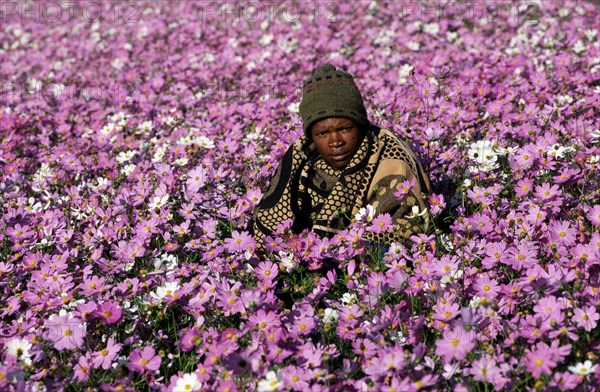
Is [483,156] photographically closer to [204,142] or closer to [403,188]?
[403,188]

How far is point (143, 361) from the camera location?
299 cm

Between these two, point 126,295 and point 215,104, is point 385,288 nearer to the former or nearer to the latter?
point 126,295

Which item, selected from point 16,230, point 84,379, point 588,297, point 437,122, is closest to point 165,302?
point 84,379

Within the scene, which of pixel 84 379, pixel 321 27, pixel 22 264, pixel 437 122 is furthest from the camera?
pixel 321 27

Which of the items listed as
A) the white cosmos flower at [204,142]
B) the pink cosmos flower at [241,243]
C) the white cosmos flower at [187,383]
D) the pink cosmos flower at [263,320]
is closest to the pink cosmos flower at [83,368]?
the white cosmos flower at [187,383]

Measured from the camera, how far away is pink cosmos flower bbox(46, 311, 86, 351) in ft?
9.94

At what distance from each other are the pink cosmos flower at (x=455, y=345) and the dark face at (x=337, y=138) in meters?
1.44

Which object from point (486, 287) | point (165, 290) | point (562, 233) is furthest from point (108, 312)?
point (562, 233)

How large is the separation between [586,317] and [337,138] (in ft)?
5.67

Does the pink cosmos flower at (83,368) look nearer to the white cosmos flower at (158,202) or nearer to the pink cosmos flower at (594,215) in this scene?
the white cosmos flower at (158,202)

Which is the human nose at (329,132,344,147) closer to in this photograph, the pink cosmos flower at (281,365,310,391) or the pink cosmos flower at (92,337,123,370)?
the pink cosmos flower at (281,365,310,391)

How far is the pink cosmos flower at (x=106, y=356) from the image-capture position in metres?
2.97

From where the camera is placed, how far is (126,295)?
3.42 m

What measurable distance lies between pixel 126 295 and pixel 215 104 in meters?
A: 3.79
